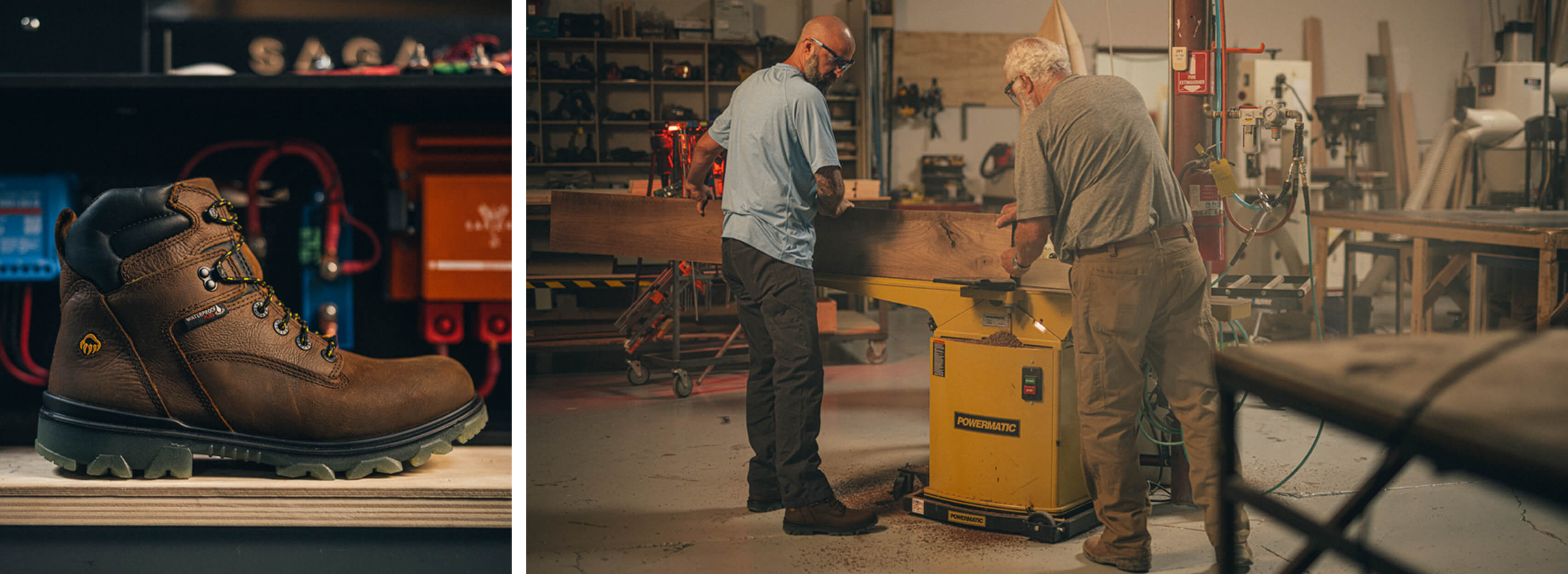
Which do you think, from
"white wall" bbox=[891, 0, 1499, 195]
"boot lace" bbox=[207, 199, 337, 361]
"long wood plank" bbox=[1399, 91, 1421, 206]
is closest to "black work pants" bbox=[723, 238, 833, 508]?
"boot lace" bbox=[207, 199, 337, 361]

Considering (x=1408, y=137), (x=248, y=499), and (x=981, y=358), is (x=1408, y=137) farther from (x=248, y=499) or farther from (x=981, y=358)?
(x=248, y=499)

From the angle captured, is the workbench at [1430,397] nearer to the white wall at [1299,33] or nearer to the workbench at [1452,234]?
the workbench at [1452,234]

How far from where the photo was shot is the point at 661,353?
495 cm

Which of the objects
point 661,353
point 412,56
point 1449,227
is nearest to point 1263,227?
point 1449,227

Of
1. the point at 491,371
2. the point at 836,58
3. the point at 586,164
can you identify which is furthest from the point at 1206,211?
the point at 586,164

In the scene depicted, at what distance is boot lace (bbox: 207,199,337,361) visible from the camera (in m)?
1.18

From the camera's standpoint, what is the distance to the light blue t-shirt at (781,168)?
7.67 feet

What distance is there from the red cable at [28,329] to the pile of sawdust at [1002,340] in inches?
71.2

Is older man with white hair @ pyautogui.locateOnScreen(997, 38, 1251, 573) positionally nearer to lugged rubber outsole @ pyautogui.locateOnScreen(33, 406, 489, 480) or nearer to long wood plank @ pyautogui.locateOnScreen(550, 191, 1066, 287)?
long wood plank @ pyautogui.locateOnScreen(550, 191, 1066, 287)

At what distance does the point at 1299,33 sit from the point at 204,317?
320 inches

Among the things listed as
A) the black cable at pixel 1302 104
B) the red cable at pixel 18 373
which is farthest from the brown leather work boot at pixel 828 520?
the black cable at pixel 1302 104

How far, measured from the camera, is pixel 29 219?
4.67 feet

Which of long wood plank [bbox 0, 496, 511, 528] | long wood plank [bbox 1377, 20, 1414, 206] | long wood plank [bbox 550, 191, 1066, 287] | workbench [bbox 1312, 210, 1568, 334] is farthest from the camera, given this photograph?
long wood plank [bbox 1377, 20, 1414, 206]

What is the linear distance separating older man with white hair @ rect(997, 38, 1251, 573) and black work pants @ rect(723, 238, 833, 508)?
1.64 feet
